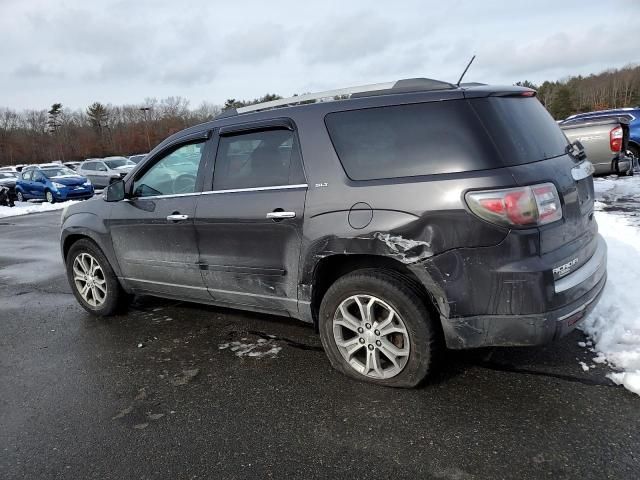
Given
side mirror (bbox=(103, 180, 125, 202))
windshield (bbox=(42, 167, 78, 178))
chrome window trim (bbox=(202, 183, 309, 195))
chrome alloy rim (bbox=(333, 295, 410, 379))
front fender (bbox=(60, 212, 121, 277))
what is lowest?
chrome alloy rim (bbox=(333, 295, 410, 379))

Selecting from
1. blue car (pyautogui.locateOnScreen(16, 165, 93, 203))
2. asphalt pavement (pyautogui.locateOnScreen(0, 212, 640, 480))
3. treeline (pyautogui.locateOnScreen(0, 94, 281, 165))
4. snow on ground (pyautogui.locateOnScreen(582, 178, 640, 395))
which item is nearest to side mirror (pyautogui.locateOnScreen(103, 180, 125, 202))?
asphalt pavement (pyautogui.locateOnScreen(0, 212, 640, 480))

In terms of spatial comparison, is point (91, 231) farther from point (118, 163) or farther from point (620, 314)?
point (118, 163)

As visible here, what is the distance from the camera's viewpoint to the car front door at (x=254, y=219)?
353cm

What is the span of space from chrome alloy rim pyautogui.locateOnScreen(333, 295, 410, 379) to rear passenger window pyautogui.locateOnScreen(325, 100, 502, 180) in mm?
848

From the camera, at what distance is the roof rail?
321cm

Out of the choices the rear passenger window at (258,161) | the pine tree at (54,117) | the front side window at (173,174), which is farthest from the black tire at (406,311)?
the pine tree at (54,117)

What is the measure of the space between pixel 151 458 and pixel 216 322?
2066 mm

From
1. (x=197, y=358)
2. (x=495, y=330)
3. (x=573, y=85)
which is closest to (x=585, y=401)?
(x=495, y=330)

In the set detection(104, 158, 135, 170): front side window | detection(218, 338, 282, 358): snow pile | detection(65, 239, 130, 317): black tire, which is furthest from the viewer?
detection(104, 158, 135, 170): front side window

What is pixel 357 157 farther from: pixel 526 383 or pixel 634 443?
pixel 634 443

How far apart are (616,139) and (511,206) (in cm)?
925

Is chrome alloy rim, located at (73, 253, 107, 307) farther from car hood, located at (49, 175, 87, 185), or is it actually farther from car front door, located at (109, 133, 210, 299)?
car hood, located at (49, 175, 87, 185)

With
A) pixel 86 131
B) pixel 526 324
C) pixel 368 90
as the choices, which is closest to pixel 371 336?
pixel 526 324

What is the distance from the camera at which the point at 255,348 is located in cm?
409
